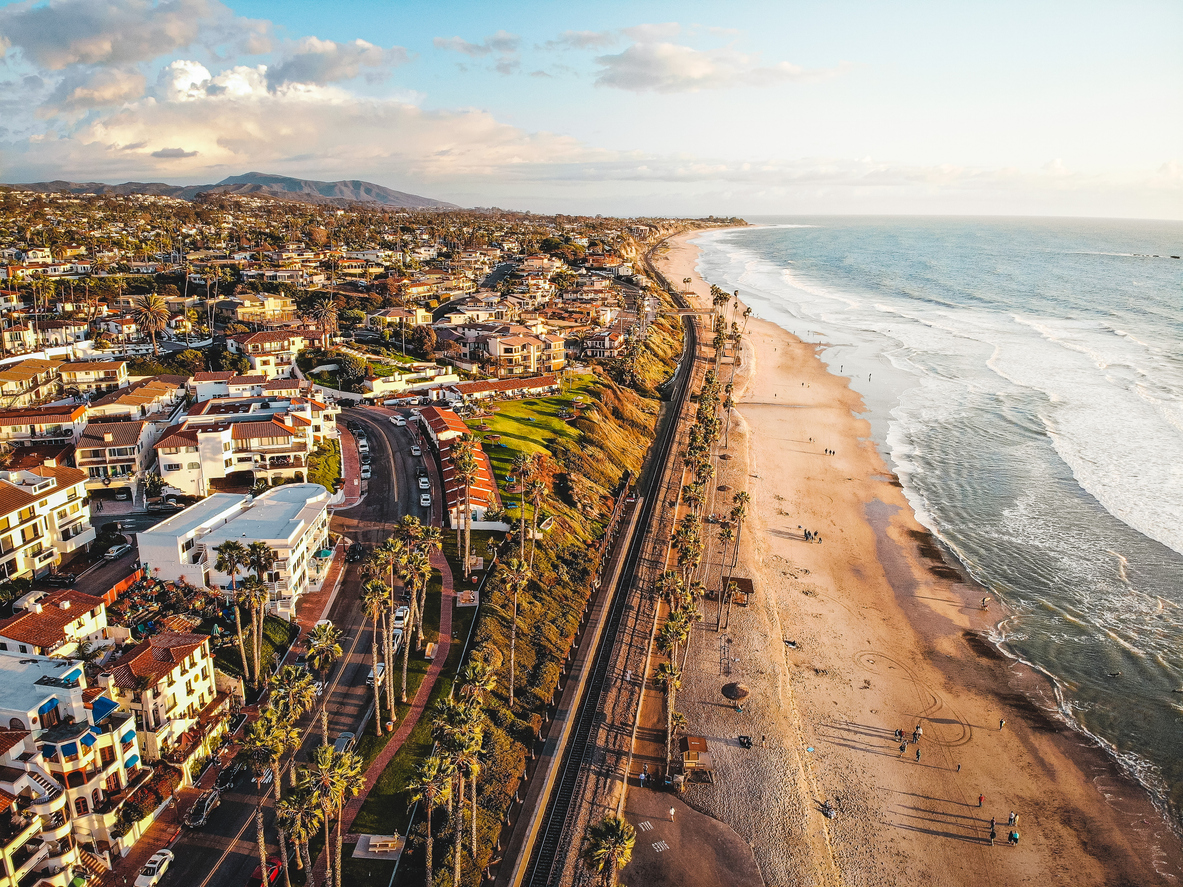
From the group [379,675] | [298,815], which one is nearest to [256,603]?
[379,675]

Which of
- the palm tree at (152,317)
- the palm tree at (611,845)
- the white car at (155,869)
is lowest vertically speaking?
the white car at (155,869)

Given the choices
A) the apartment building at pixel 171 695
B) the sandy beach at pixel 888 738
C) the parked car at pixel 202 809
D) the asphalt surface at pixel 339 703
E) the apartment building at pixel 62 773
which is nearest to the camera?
the apartment building at pixel 62 773

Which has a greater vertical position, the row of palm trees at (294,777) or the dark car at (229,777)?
the row of palm trees at (294,777)

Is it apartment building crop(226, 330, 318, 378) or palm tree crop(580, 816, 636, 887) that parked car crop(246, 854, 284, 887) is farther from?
apartment building crop(226, 330, 318, 378)

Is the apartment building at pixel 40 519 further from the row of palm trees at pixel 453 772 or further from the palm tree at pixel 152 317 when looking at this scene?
the palm tree at pixel 152 317

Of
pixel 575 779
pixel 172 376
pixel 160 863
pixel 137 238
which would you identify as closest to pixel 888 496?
pixel 575 779

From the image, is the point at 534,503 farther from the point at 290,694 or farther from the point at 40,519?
the point at 40,519

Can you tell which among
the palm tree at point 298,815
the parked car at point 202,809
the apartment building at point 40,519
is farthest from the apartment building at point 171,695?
the apartment building at point 40,519
